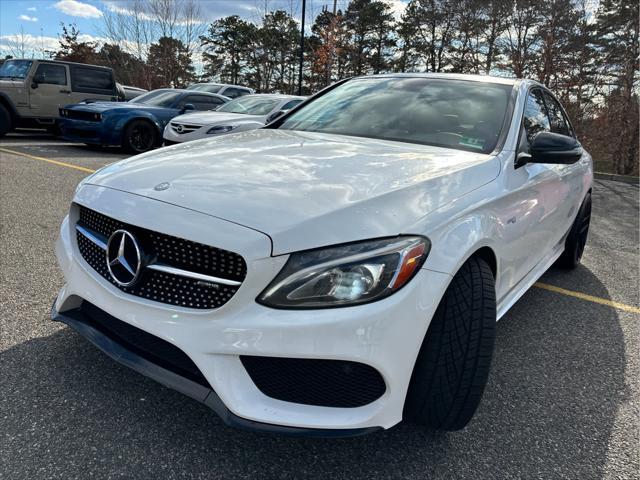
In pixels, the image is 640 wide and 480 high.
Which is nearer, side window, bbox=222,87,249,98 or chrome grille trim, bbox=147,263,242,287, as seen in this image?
chrome grille trim, bbox=147,263,242,287

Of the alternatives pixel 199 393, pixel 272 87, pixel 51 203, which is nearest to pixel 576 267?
pixel 199 393

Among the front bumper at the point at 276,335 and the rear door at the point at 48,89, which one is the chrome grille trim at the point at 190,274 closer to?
the front bumper at the point at 276,335

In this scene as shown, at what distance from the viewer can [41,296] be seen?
9.54ft

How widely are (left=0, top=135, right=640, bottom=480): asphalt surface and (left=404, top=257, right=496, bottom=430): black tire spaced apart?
0.23m

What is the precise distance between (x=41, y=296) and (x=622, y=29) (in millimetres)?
22277

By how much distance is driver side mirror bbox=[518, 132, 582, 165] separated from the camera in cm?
242

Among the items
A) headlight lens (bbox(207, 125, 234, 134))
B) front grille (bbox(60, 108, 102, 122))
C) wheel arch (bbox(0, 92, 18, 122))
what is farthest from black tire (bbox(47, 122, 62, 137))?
headlight lens (bbox(207, 125, 234, 134))

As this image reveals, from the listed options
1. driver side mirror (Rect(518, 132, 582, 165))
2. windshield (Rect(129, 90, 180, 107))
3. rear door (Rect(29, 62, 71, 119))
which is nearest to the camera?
driver side mirror (Rect(518, 132, 582, 165))

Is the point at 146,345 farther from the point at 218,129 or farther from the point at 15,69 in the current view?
the point at 15,69

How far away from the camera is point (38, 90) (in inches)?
441

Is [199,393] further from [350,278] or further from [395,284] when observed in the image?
[395,284]

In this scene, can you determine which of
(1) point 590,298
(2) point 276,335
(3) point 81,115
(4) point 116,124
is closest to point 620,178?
(1) point 590,298

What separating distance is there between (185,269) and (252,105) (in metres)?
8.30

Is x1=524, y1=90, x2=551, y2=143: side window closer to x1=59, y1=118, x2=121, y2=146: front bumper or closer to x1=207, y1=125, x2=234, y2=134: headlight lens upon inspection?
x1=207, y1=125, x2=234, y2=134: headlight lens
